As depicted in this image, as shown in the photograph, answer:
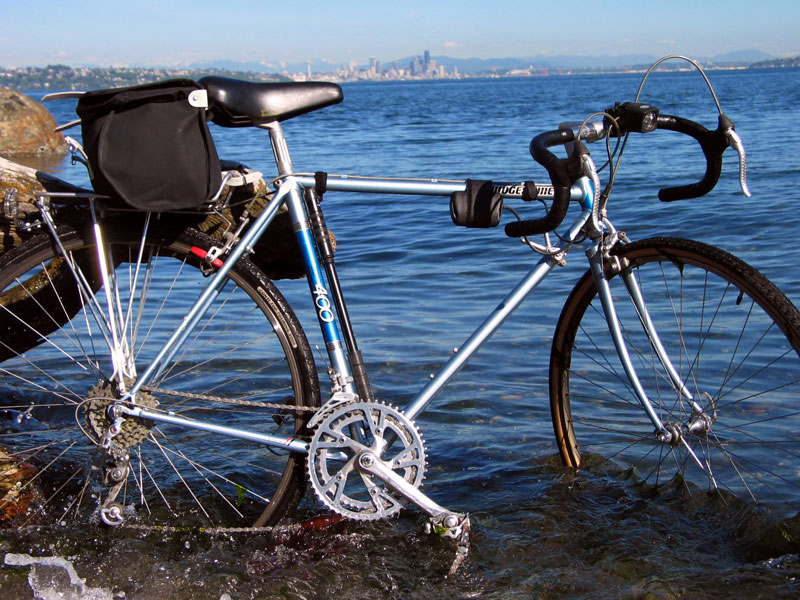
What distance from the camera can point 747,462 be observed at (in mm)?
3756

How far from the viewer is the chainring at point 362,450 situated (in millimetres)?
2906

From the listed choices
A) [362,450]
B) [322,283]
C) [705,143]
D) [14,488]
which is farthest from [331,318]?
[14,488]

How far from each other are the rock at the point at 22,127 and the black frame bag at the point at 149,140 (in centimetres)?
2078

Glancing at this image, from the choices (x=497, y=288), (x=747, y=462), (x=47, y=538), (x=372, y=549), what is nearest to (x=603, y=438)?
(x=747, y=462)

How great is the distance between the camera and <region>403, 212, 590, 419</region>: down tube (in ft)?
9.71

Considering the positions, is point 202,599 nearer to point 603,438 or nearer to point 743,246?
point 603,438

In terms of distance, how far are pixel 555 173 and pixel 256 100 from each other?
108cm

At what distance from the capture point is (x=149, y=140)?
2.83 m

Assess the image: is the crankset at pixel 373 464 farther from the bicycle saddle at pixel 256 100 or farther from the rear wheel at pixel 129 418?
the bicycle saddle at pixel 256 100

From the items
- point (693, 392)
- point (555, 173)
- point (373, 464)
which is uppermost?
point (555, 173)

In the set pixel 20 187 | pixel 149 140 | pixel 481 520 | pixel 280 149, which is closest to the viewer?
pixel 149 140

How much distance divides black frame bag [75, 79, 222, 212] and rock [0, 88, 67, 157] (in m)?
20.8

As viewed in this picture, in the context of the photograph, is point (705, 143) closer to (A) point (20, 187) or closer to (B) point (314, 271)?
(B) point (314, 271)

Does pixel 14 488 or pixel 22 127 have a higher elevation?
pixel 22 127
